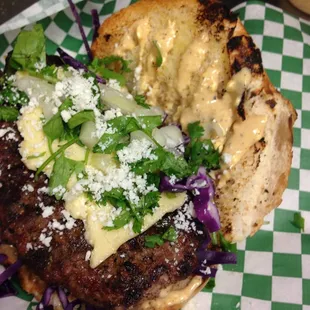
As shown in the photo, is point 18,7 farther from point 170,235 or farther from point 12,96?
point 170,235

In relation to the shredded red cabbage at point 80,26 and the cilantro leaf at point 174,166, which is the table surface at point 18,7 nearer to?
the shredded red cabbage at point 80,26

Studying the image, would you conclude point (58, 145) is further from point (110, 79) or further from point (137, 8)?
point (137, 8)

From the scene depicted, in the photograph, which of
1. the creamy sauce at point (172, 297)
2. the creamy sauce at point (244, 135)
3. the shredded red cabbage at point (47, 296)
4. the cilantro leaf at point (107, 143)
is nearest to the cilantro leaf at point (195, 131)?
the creamy sauce at point (244, 135)

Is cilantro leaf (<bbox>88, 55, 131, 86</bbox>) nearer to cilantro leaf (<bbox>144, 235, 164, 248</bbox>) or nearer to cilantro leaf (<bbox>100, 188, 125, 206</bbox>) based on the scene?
cilantro leaf (<bbox>100, 188, 125, 206</bbox>)

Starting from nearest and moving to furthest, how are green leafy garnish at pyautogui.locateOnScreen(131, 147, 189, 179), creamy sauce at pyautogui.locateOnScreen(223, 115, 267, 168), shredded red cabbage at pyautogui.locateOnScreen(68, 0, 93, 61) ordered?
1. green leafy garnish at pyautogui.locateOnScreen(131, 147, 189, 179)
2. creamy sauce at pyautogui.locateOnScreen(223, 115, 267, 168)
3. shredded red cabbage at pyautogui.locateOnScreen(68, 0, 93, 61)

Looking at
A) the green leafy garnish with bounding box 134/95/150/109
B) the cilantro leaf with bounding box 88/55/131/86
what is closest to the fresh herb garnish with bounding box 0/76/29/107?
the cilantro leaf with bounding box 88/55/131/86

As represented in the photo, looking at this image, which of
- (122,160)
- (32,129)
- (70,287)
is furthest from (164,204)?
(32,129)
